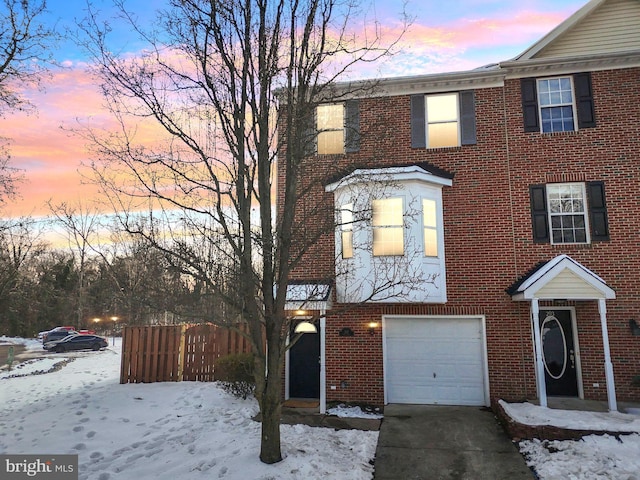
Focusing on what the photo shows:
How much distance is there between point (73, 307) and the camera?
131ft

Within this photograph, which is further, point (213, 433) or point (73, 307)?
point (73, 307)

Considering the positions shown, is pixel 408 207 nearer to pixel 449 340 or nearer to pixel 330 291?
pixel 330 291

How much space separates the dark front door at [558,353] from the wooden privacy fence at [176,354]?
9.08 metres

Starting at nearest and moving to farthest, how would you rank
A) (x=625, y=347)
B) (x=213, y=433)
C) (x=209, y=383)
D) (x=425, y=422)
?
(x=213, y=433)
(x=425, y=422)
(x=625, y=347)
(x=209, y=383)

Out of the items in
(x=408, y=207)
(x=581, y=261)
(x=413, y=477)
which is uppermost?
(x=408, y=207)

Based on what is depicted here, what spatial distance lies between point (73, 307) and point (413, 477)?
4267cm

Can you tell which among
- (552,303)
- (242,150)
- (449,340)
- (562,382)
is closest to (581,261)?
(552,303)

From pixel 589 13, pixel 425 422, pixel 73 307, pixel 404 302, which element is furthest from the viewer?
pixel 73 307

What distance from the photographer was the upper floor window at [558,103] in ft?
35.1

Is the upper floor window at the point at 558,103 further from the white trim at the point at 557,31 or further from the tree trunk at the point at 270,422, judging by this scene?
the tree trunk at the point at 270,422

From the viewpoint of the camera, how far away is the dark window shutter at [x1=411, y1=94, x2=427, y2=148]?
11297 millimetres

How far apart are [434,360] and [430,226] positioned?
3.56m

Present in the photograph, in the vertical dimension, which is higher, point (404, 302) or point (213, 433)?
A: point (404, 302)

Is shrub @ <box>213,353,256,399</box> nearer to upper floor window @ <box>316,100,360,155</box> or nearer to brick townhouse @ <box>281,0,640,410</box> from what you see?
brick townhouse @ <box>281,0,640,410</box>
